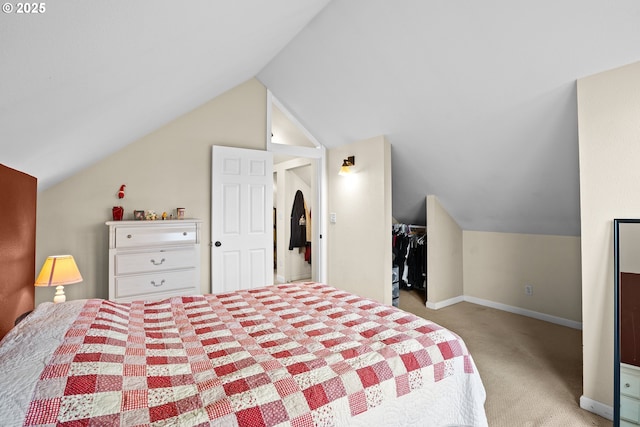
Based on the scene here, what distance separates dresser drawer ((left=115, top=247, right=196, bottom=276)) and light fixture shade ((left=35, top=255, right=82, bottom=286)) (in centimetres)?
40

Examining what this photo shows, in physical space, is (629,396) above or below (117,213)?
below

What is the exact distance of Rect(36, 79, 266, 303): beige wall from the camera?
9.91ft

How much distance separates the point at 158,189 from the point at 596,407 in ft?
13.2

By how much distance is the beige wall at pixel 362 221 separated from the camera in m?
3.60

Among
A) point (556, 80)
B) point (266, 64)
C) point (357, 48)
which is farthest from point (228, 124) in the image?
point (556, 80)

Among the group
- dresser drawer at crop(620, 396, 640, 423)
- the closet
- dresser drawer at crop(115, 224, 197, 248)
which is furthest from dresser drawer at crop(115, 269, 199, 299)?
dresser drawer at crop(620, 396, 640, 423)

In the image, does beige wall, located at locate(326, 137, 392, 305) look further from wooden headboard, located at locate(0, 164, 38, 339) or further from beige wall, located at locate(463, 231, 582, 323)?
wooden headboard, located at locate(0, 164, 38, 339)

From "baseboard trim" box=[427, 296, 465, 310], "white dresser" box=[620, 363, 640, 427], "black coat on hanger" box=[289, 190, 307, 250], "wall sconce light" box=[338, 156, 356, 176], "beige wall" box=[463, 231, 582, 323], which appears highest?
"wall sconce light" box=[338, 156, 356, 176]

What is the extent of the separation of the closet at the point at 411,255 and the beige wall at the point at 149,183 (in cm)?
241

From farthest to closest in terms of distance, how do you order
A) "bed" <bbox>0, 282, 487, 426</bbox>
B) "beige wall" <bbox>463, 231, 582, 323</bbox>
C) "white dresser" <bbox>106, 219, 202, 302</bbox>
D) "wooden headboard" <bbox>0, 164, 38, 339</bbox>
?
"beige wall" <bbox>463, 231, 582, 323</bbox> < "white dresser" <bbox>106, 219, 202, 302</bbox> < "wooden headboard" <bbox>0, 164, 38, 339</bbox> < "bed" <bbox>0, 282, 487, 426</bbox>

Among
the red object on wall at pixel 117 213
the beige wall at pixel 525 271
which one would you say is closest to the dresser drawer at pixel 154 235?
the red object on wall at pixel 117 213

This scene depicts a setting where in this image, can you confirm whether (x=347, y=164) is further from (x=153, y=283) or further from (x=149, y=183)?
(x=153, y=283)

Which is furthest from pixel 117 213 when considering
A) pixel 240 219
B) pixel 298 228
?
pixel 298 228

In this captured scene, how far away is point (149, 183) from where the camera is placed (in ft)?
11.1
